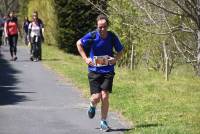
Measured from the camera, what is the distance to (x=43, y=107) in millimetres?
11914

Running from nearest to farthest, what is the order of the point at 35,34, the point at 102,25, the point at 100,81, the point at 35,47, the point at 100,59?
the point at 102,25 → the point at 100,59 → the point at 100,81 → the point at 35,34 → the point at 35,47

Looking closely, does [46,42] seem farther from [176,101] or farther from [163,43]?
[176,101]

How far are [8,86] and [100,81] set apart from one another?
6.02 metres

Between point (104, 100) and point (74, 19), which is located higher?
point (74, 19)

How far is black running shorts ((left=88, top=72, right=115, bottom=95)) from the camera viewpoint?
9453mm

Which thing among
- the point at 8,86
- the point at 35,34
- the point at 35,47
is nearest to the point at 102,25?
the point at 8,86

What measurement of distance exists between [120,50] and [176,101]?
307cm

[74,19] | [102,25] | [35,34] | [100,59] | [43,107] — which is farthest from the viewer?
[74,19]

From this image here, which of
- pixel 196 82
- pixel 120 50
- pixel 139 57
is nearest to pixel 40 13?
pixel 139 57

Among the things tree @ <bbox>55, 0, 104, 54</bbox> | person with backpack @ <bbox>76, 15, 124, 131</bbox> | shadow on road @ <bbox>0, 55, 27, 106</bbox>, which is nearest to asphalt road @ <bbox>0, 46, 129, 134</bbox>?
shadow on road @ <bbox>0, 55, 27, 106</bbox>

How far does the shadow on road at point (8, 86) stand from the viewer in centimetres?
1276

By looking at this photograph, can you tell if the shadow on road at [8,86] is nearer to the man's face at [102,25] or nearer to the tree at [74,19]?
the man's face at [102,25]

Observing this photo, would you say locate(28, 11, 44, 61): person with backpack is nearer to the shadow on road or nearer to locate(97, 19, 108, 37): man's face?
the shadow on road

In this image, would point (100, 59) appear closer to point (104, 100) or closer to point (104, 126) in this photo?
point (104, 100)
